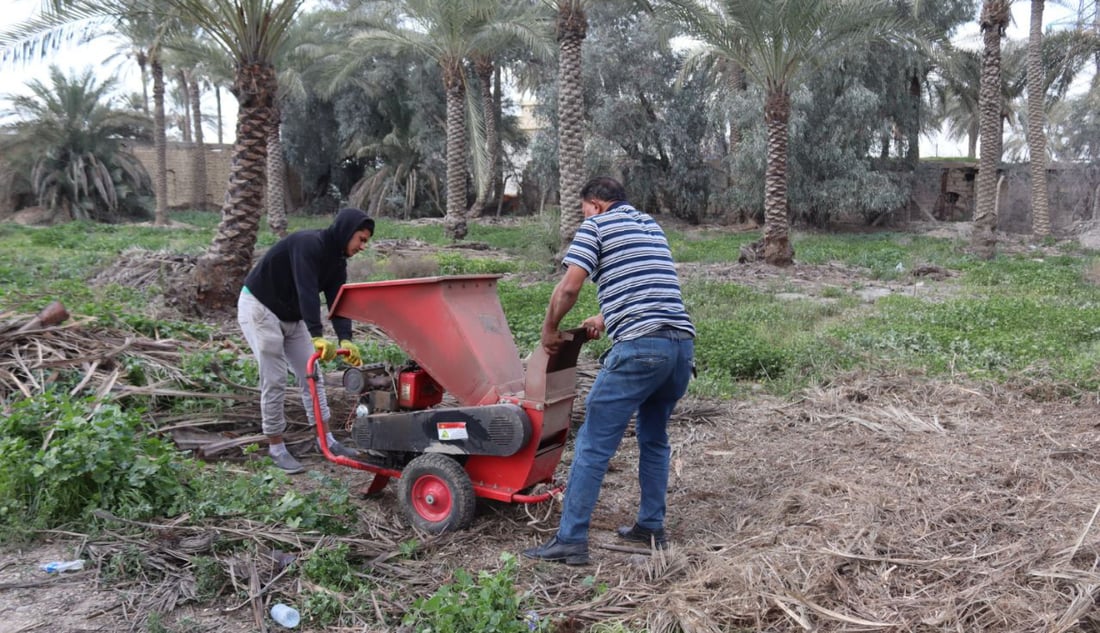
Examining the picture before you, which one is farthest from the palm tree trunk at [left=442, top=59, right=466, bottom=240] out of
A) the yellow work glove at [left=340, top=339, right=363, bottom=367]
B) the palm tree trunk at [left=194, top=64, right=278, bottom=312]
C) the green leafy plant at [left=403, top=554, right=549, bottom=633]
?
the green leafy plant at [left=403, top=554, right=549, bottom=633]

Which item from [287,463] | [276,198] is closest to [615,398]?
[287,463]

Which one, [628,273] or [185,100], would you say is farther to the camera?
[185,100]

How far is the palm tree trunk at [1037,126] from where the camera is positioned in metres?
21.8

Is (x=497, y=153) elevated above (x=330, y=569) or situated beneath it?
elevated above

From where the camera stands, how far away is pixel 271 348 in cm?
547

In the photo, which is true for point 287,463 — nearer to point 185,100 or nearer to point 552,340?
point 552,340

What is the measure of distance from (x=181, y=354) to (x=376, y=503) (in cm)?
270

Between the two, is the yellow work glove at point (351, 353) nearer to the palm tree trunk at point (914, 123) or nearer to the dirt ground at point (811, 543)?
→ the dirt ground at point (811, 543)

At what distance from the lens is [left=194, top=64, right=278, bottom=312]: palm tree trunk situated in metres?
10.2

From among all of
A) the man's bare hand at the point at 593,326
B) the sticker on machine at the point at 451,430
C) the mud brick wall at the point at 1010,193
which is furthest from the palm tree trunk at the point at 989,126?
the sticker on machine at the point at 451,430

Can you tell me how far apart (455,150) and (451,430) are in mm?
18487

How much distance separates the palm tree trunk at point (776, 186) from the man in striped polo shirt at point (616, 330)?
482 inches

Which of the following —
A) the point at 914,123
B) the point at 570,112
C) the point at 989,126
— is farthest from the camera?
the point at 914,123

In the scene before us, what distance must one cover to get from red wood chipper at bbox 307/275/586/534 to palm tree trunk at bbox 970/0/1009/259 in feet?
50.6
